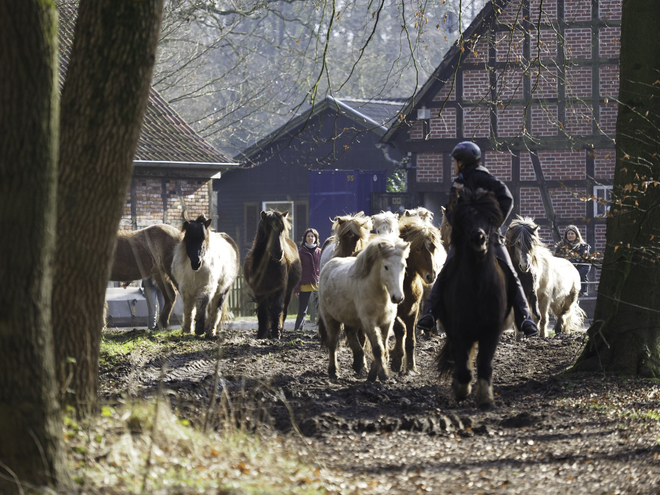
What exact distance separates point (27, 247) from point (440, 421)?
3.95m

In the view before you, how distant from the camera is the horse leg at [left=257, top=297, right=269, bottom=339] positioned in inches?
566

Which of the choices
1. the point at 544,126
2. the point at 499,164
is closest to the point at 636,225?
the point at 499,164

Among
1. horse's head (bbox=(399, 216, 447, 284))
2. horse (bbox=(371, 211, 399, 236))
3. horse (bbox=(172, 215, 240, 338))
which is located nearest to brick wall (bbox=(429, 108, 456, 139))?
horse (bbox=(172, 215, 240, 338))

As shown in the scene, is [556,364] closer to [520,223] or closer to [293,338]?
[520,223]

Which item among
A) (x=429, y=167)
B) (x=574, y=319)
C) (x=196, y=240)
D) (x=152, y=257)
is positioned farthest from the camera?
(x=429, y=167)

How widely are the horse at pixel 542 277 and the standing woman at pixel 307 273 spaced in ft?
15.1

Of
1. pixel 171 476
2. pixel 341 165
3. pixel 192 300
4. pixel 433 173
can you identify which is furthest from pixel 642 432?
pixel 341 165

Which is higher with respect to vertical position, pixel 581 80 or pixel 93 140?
pixel 581 80

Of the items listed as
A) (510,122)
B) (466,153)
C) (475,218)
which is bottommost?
(475,218)

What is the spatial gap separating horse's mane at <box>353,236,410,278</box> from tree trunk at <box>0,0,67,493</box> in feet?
16.9

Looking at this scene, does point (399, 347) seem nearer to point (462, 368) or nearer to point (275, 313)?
point (462, 368)

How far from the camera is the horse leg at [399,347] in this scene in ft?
34.3

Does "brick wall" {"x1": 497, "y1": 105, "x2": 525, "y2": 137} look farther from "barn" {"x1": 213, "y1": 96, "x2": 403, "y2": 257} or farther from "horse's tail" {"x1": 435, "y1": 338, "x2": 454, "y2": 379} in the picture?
"horse's tail" {"x1": 435, "y1": 338, "x2": 454, "y2": 379}

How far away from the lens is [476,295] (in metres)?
7.86
